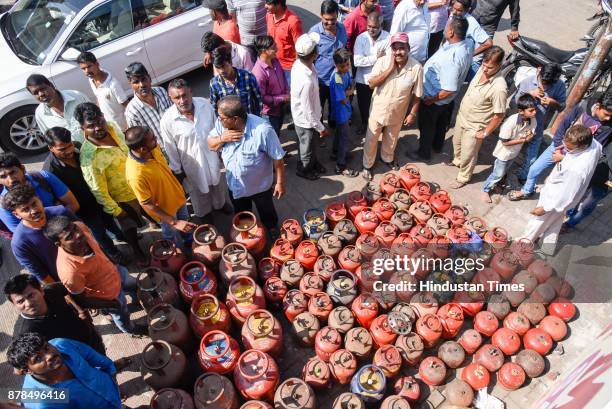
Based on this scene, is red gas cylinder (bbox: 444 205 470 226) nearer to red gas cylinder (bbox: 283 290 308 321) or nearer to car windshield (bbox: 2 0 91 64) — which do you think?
red gas cylinder (bbox: 283 290 308 321)

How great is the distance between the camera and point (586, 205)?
443 cm

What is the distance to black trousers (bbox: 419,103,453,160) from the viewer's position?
509cm

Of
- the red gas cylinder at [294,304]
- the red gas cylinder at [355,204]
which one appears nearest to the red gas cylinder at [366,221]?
the red gas cylinder at [355,204]

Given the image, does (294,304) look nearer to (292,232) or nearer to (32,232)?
(292,232)

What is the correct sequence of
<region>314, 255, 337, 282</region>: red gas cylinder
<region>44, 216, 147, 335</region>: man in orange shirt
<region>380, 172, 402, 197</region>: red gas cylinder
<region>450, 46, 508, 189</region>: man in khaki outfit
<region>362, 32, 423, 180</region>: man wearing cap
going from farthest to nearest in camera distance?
<region>380, 172, 402, 197</region>: red gas cylinder
<region>362, 32, 423, 180</region>: man wearing cap
<region>450, 46, 508, 189</region>: man in khaki outfit
<region>314, 255, 337, 282</region>: red gas cylinder
<region>44, 216, 147, 335</region>: man in orange shirt

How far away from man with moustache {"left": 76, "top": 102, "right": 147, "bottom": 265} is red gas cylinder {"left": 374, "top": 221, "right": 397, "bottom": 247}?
8.19 feet

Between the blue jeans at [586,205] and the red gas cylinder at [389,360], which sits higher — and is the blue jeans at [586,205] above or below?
above

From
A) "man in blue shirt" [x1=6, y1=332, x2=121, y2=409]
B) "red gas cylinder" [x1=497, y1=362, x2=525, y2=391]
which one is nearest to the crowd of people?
"man in blue shirt" [x1=6, y1=332, x2=121, y2=409]

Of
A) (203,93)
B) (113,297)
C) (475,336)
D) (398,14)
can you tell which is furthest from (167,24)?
(475,336)

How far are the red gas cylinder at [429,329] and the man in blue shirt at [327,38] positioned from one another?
3.15m

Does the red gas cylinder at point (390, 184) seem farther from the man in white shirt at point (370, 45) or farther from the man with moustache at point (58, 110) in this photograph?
the man with moustache at point (58, 110)

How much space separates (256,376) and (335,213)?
1.95 m

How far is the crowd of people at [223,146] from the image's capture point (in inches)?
117

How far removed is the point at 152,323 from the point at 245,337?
78 centimetres
